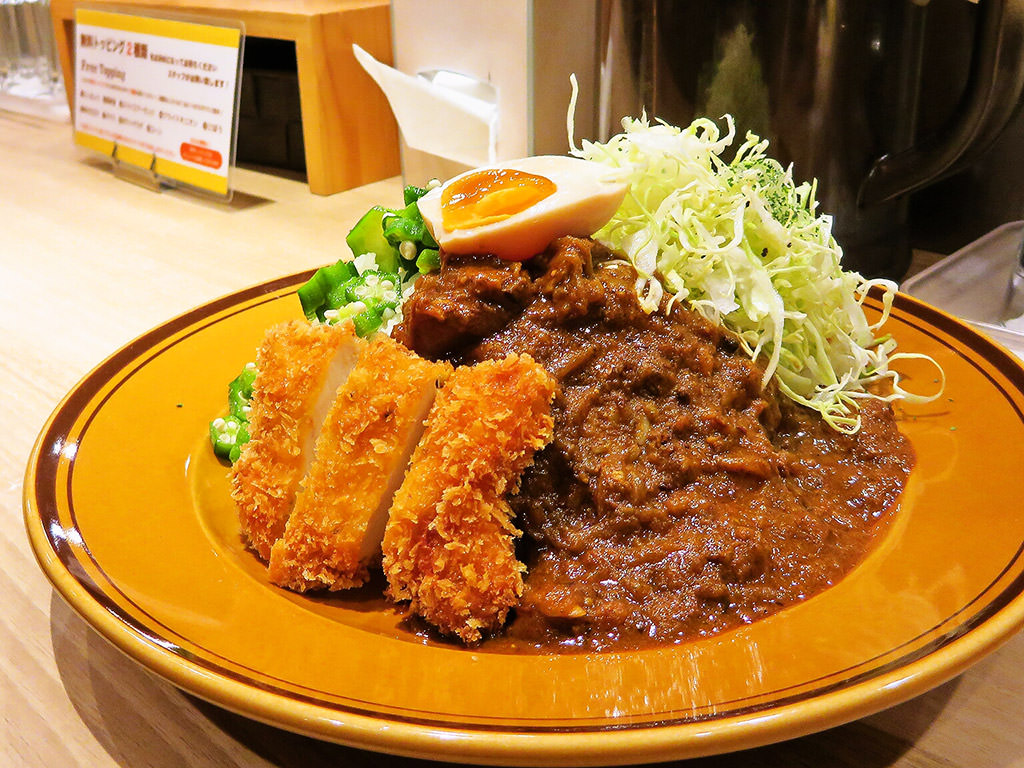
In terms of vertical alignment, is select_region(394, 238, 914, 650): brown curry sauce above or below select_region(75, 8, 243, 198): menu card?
below

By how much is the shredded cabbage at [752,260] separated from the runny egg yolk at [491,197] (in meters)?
0.19

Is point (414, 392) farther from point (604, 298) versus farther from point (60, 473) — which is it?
point (60, 473)

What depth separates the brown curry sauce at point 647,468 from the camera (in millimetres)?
1115

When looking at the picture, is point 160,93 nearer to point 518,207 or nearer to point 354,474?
point 518,207

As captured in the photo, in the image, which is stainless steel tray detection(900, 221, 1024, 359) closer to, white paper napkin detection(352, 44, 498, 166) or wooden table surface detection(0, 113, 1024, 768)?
wooden table surface detection(0, 113, 1024, 768)

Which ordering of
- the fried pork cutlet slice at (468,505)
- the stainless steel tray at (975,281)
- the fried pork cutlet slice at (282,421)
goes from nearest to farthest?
the fried pork cutlet slice at (468,505) < the fried pork cutlet slice at (282,421) < the stainless steel tray at (975,281)

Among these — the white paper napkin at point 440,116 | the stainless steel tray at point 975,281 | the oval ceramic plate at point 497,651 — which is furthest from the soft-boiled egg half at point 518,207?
the white paper napkin at point 440,116

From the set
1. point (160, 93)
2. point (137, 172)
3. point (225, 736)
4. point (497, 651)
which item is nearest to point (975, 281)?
point (497, 651)

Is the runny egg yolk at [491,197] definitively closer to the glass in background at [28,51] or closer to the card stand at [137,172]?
the card stand at [137,172]

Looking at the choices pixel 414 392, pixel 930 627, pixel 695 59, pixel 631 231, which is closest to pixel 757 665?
pixel 930 627

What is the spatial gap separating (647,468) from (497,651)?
13.9 inches

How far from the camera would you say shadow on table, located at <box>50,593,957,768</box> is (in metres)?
0.95

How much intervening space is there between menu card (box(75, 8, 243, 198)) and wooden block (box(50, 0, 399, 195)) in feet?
0.40

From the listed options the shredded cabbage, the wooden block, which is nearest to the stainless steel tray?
the shredded cabbage
